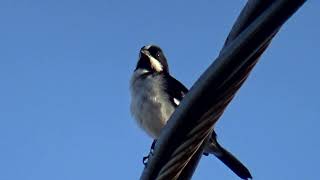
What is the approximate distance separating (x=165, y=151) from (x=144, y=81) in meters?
5.77

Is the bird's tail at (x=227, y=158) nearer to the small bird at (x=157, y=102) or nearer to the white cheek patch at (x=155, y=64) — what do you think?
the small bird at (x=157, y=102)

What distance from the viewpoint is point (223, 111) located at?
1.33m

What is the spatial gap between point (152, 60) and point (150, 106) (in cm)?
131

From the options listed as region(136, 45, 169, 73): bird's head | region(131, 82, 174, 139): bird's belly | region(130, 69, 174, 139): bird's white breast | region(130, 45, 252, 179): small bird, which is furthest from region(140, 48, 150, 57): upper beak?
region(131, 82, 174, 139): bird's belly

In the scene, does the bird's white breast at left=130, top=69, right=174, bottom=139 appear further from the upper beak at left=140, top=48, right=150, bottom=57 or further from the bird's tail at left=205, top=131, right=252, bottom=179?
the upper beak at left=140, top=48, right=150, bottom=57

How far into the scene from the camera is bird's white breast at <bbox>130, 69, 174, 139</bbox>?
6.80m

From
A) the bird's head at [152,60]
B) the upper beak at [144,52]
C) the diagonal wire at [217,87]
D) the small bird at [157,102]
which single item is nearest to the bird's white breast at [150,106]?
the small bird at [157,102]

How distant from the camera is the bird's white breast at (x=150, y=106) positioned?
680 cm

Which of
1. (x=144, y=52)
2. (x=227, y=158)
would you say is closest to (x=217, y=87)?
(x=227, y=158)

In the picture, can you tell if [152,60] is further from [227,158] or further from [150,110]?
[227,158]

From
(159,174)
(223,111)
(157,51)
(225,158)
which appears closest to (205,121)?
(223,111)

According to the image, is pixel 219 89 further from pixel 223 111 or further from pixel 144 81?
pixel 144 81

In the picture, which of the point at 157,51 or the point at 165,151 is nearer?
the point at 165,151

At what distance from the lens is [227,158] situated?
7.05m
